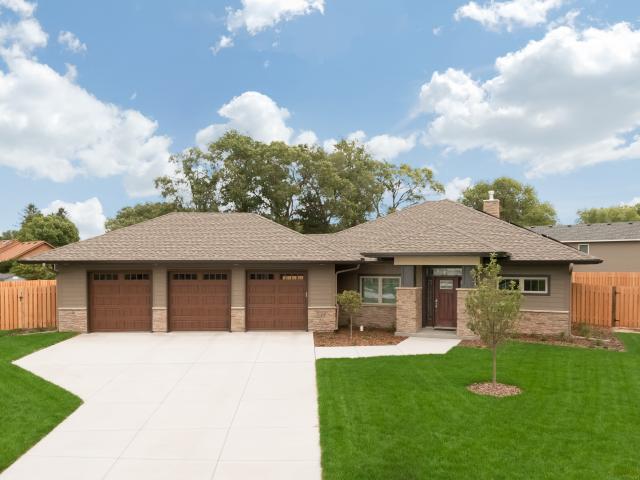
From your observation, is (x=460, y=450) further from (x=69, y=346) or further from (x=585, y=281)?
(x=585, y=281)

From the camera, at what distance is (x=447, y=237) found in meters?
17.3

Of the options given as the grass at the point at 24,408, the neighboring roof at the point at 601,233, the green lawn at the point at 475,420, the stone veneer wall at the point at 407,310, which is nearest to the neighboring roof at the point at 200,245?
the stone veneer wall at the point at 407,310

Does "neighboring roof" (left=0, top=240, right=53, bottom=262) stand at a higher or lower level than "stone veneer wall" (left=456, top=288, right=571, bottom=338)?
higher

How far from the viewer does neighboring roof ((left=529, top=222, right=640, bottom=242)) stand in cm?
3647

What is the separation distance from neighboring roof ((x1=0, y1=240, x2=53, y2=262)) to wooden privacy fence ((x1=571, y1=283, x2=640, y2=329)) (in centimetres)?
5042

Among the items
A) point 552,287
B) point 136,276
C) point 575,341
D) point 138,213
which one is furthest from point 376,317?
point 138,213

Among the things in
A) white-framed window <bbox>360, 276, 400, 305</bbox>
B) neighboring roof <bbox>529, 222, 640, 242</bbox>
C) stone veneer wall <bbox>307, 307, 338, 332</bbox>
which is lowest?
stone veneer wall <bbox>307, 307, 338, 332</bbox>

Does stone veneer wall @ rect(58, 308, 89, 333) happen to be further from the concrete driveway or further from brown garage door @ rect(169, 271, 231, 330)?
brown garage door @ rect(169, 271, 231, 330)

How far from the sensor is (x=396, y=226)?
69.4 feet

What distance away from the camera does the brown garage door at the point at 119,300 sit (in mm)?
18062

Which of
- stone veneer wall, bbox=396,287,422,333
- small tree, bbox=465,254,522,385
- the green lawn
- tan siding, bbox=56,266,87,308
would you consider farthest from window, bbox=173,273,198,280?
small tree, bbox=465,254,522,385

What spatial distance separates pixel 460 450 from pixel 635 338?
45.5 feet

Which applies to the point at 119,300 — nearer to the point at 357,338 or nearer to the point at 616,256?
the point at 357,338

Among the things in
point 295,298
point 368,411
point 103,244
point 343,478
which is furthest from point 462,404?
point 103,244
